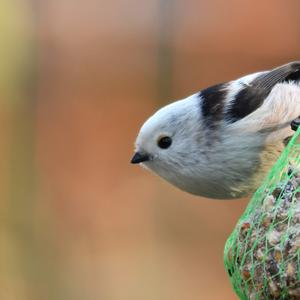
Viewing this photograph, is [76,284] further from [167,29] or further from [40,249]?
[167,29]

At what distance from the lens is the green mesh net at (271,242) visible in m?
1.85

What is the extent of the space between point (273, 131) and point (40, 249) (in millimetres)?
1781

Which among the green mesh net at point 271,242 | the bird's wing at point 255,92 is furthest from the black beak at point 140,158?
the green mesh net at point 271,242

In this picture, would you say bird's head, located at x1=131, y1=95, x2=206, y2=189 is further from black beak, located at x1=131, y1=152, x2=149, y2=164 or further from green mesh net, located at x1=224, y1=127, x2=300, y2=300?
green mesh net, located at x1=224, y1=127, x2=300, y2=300

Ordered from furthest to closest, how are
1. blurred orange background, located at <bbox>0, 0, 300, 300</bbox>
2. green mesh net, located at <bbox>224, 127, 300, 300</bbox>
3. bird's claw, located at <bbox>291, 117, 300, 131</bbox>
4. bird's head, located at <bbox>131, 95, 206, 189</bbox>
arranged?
blurred orange background, located at <bbox>0, 0, 300, 300</bbox>, bird's head, located at <bbox>131, 95, 206, 189</bbox>, bird's claw, located at <bbox>291, 117, 300, 131</bbox>, green mesh net, located at <bbox>224, 127, 300, 300</bbox>

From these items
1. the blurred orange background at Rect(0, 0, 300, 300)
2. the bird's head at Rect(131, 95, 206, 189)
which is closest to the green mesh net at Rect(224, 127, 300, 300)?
the bird's head at Rect(131, 95, 206, 189)

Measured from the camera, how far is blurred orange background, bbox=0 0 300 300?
4.06 metres

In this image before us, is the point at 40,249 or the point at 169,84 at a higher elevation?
the point at 169,84

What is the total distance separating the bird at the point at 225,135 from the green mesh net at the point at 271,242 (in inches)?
15.5

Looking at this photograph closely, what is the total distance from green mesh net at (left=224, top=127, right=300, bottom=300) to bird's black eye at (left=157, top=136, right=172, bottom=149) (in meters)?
0.59

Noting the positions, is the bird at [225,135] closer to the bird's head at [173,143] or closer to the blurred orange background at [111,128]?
the bird's head at [173,143]

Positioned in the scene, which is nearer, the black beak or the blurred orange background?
the black beak

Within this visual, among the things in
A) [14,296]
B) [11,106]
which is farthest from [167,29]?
[14,296]

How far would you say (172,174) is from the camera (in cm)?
262
